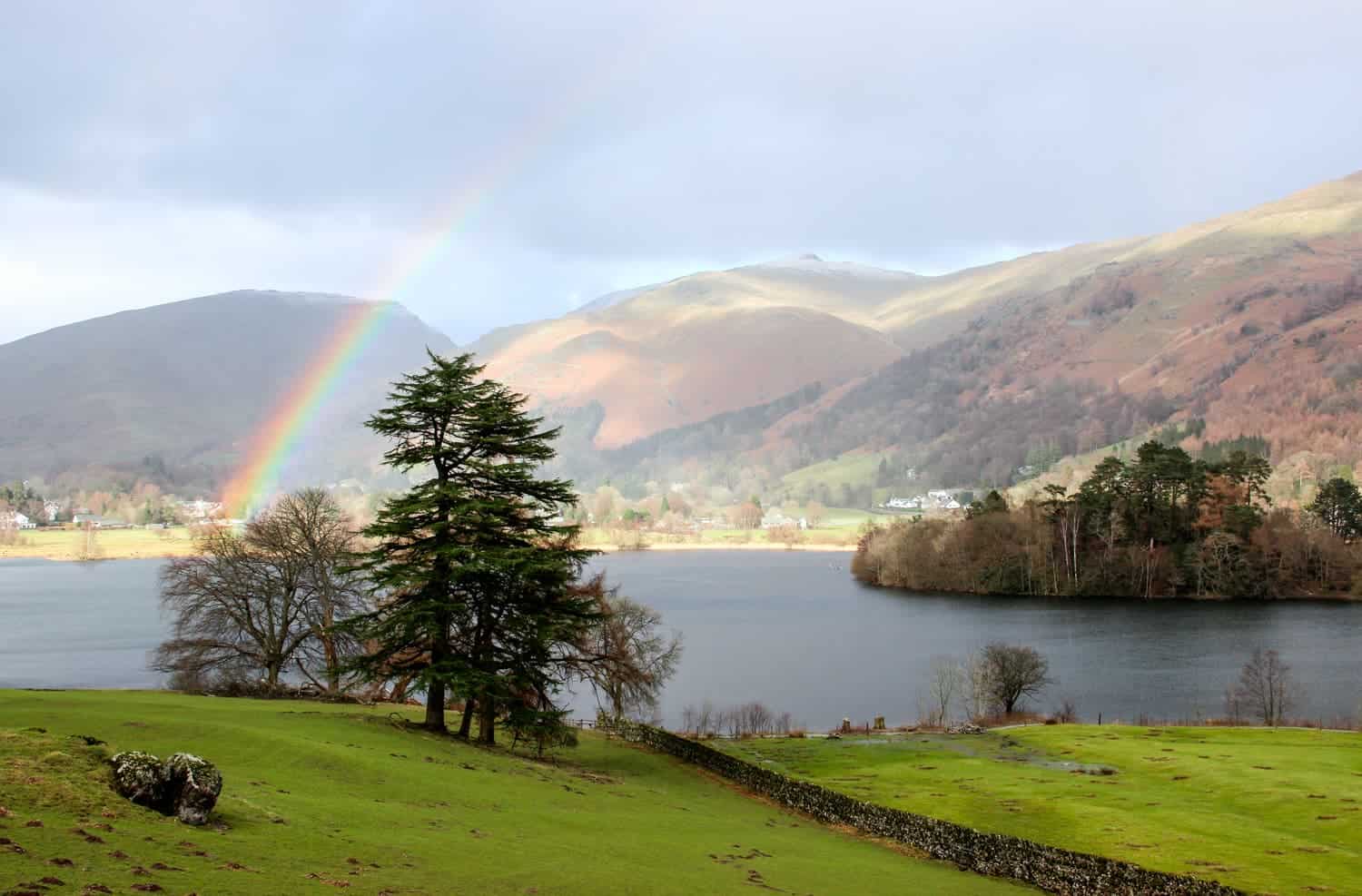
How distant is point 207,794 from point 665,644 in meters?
67.0

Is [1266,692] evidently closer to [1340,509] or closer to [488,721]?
[488,721]

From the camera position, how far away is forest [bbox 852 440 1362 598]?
127438mm

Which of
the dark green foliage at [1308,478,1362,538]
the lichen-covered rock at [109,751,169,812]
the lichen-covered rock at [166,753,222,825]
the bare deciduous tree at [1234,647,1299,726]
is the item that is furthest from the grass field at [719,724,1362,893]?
the dark green foliage at [1308,478,1362,538]

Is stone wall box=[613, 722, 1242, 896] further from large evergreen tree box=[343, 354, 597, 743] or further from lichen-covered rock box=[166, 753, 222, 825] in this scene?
lichen-covered rock box=[166, 753, 222, 825]

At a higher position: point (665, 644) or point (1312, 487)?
point (1312, 487)

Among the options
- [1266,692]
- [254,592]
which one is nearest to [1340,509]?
[1266,692]

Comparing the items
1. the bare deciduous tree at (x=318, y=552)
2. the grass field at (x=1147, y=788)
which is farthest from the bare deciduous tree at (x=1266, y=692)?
the bare deciduous tree at (x=318, y=552)

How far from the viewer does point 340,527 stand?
5931 centimetres

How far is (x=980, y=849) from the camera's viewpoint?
90.2ft

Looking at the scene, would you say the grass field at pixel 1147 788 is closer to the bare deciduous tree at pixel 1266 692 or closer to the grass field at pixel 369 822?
the grass field at pixel 369 822

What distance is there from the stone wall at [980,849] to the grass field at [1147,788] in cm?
176

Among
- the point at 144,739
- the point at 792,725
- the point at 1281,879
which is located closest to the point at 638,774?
the point at 144,739

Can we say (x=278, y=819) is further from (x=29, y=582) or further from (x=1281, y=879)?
(x=29, y=582)

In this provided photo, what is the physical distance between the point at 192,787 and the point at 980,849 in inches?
776
